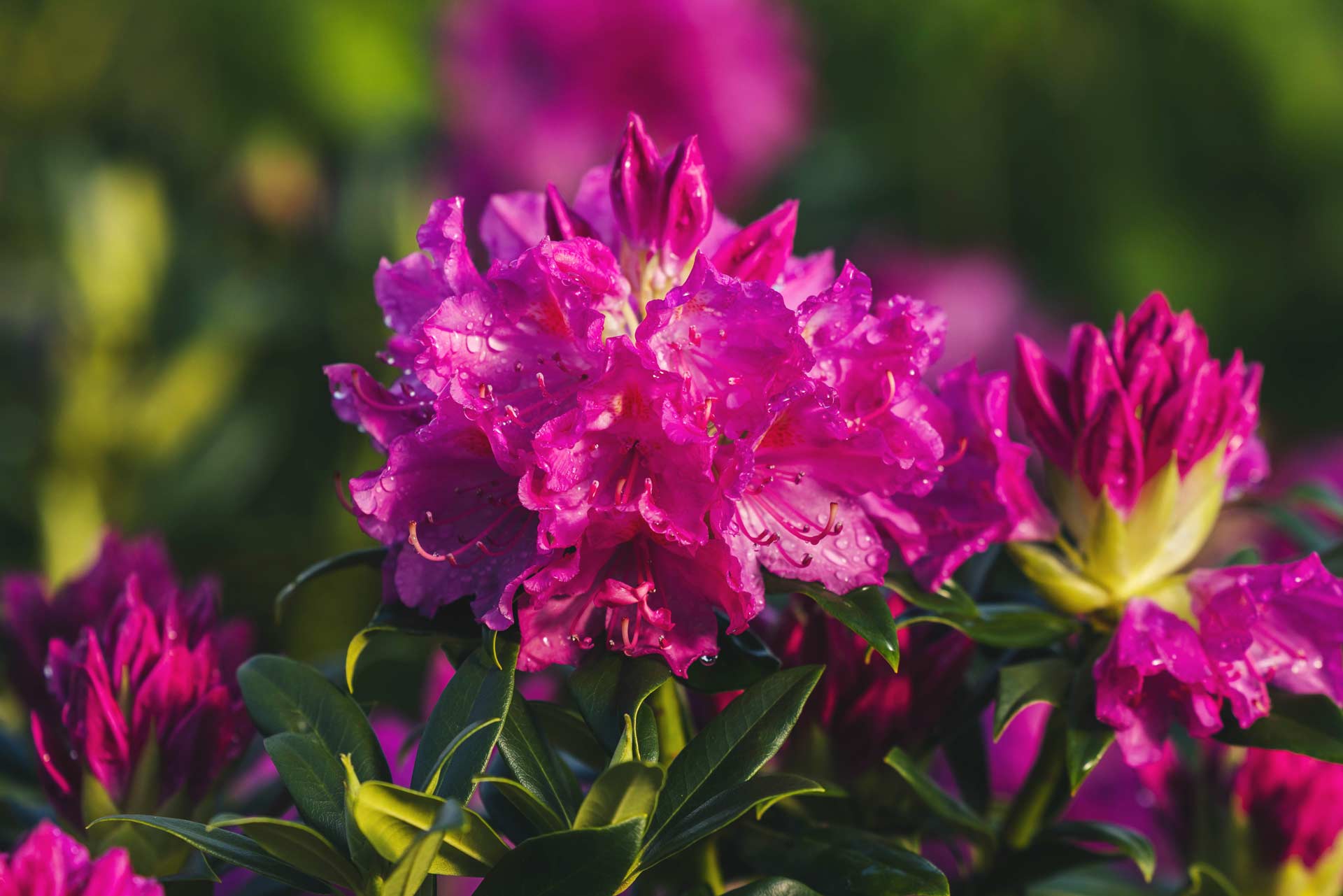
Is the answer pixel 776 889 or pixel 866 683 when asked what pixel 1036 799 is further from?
pixel 776 889

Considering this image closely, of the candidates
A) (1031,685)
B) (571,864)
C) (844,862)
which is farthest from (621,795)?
(1031,685)

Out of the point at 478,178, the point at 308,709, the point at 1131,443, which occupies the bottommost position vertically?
the point at 308,709

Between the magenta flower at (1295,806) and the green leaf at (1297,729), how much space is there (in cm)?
14

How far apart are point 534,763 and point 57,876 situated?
0.22 m

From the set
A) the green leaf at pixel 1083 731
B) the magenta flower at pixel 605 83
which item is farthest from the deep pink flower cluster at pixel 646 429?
the magenta flower at pixel 605 83

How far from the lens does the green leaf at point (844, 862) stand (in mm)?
674

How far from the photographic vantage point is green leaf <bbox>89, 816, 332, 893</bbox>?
65 centimetres

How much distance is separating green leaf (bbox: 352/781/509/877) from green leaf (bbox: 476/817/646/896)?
16 mm

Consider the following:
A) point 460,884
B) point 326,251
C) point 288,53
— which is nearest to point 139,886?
point 460,884

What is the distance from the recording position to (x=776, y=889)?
67 cm

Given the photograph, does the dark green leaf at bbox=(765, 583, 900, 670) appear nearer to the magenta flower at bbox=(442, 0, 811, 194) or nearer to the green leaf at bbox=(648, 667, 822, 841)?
the green leaf at bbox=(648, 667, 822, 841)

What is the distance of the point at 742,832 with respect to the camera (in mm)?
791

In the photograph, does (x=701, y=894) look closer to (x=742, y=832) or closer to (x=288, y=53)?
(x=742, y=832)

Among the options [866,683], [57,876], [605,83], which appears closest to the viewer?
[57,876]
